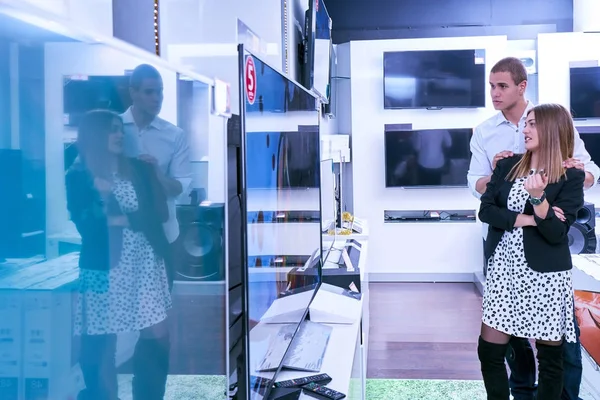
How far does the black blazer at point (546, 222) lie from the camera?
2545 mm

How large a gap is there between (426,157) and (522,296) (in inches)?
173

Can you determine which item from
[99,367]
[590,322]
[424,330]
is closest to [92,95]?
[99,367]

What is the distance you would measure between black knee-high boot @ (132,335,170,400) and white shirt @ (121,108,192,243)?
0.46ft

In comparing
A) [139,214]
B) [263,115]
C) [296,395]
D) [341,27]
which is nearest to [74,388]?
[139,214]

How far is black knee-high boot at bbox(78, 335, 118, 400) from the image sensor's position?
61 centimetres

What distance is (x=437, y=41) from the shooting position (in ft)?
22.8

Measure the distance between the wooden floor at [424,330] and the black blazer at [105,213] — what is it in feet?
11.3

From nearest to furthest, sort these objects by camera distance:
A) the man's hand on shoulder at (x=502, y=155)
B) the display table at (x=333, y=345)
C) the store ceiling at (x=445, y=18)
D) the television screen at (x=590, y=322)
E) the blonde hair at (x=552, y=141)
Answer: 1. the display table at (x=333, y=345)
2. the blonde hair at (x=552, y=141)
3. the man's hand on shoulder at (x=502, y=155)
4. the television screen at (x=590, y=322)
5. the store ceiling at (x=445, y=18)

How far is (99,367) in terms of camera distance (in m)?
0.64

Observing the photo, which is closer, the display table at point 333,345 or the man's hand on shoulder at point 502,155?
the display table at point 333,345

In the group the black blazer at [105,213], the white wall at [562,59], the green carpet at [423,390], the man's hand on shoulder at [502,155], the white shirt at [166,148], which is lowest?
the green carpet at [423,390]

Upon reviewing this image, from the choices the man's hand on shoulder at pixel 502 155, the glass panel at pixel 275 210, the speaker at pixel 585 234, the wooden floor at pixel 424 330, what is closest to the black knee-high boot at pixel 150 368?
the glass panel at pixel 275 210

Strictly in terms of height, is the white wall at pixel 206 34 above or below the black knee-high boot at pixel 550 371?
above

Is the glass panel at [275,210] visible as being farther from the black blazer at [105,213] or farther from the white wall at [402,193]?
the white wall at [402,193]
